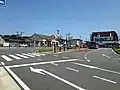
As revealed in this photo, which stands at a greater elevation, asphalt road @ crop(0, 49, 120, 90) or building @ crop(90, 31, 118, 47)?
building @ crop(90, 31, 118, 47)

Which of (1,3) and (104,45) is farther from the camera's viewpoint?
(104,45)

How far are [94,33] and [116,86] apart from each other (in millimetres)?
138049

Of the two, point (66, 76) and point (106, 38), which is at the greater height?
point (106, 38)

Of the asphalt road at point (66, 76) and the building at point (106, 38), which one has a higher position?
the building at point (106, 38)

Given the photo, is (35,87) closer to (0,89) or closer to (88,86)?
(0,89)

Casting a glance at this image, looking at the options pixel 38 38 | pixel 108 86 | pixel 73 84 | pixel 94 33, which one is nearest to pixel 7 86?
pixel 73 84

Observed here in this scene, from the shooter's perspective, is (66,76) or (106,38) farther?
(106,38)

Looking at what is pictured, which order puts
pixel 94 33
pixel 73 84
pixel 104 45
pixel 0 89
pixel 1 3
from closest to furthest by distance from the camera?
1. pixel 1 3
2. pixel 0 89
3. pixel 73 84
4. pixel 104 45
5. pixel 94 33

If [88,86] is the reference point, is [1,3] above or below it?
above

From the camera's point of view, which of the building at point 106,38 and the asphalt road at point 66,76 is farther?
the building at point 106,38

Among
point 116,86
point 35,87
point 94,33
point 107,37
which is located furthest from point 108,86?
point 94,33

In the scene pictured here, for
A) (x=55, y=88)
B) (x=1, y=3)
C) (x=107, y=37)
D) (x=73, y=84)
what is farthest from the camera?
(x=107, y=37)

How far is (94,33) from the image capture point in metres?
144

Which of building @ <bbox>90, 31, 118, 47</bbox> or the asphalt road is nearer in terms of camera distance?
the asphalt road
